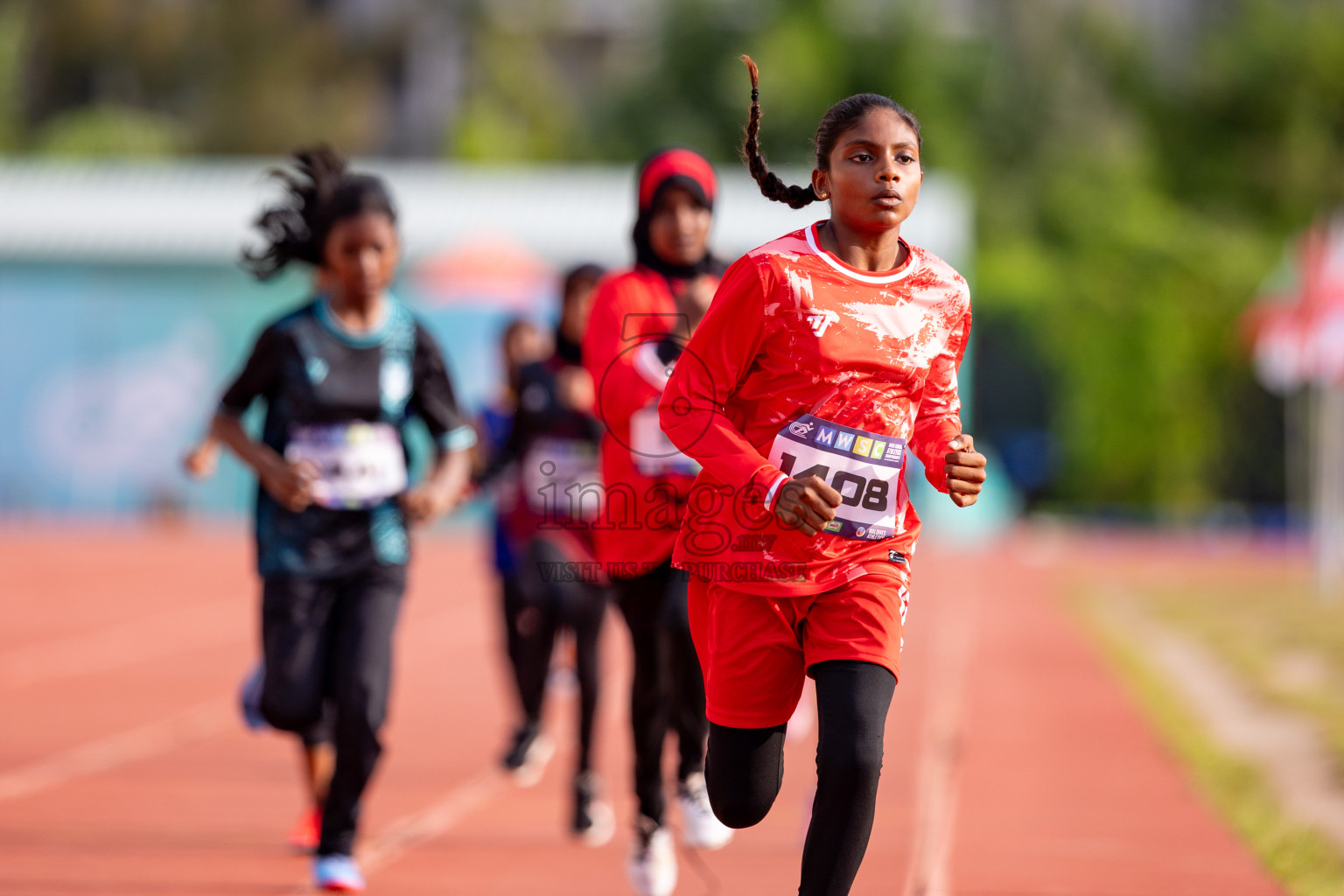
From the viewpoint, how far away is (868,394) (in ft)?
13.3

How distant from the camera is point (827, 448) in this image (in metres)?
4.02

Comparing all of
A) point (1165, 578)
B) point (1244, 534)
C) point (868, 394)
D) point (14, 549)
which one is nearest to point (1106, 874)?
point (868, 394)

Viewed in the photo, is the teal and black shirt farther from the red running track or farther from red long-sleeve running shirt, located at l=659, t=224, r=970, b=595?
red long-sleeve running shirt, located at l=659, t=224, r=970, b=595

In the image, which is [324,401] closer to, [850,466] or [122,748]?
[850,466]

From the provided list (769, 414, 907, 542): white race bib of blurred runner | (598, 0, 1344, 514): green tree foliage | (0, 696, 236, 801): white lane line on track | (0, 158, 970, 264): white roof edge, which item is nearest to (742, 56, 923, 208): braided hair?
(769, 414, 907, 542): white race bib of blurred runner

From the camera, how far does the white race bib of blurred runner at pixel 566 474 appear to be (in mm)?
7922

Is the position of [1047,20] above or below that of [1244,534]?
above

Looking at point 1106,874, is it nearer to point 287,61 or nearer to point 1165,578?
point 1165,578

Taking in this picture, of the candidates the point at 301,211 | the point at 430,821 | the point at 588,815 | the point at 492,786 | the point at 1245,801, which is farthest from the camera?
the point at 492,786

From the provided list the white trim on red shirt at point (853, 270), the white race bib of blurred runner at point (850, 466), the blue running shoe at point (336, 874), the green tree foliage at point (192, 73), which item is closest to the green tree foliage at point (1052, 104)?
the green tree foliage at point (192, 73)

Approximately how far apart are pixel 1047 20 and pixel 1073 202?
8410mm

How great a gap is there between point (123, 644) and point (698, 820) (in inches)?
367

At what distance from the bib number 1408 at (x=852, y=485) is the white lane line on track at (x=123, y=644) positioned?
8.50 metres

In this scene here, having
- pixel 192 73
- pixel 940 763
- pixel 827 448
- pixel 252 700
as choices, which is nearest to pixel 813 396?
pixel 827 448
